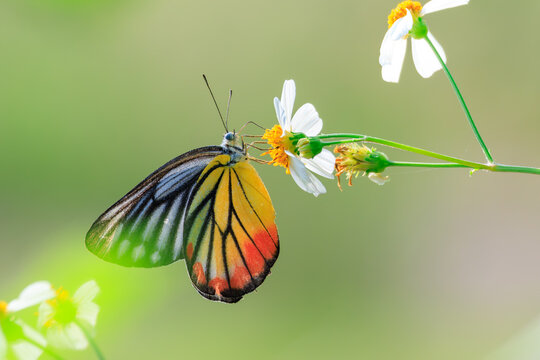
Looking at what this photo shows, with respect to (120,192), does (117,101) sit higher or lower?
higher

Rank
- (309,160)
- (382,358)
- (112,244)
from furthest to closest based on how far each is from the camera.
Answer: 1. (382,358)
2. (112,244)
3. (309,160)

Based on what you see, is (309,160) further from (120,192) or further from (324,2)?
(324,2)

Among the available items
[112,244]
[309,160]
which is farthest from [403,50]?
[112,244]

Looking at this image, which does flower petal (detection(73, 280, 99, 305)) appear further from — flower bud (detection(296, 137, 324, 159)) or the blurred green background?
the blurred green background

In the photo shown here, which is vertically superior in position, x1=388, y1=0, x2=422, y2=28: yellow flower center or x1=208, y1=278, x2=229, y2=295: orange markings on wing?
x1=388, y1=0, x2=422, y2=28: yellow flower center

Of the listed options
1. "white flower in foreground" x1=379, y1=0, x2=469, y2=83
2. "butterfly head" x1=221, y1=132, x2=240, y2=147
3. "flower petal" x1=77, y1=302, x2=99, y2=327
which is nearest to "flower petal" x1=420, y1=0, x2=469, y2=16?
"white flower in foreground" x1=379, y1=0, x2=469, y2=83

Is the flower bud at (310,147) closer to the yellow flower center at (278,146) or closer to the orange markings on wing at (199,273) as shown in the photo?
the yellow flower center at (278,146)

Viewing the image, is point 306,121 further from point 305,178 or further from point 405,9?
point 405,9
